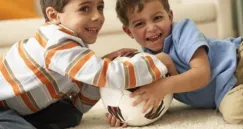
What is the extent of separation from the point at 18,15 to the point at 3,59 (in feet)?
3.07

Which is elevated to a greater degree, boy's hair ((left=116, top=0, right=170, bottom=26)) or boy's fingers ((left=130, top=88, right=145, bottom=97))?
boy's hair ((left=116, top=0, right=170, bottom=26))

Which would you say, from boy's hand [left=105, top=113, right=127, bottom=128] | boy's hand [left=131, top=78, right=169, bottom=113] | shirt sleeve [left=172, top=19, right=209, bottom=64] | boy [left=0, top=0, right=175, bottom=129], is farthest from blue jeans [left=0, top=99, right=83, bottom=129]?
shirt sleeve [left=172, top=19, right=209, bottom=64]

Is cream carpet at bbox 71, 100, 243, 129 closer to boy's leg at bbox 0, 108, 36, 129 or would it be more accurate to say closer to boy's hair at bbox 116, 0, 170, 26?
boy's leg at bbox 0, 108, 36, 129

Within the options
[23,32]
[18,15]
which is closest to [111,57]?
[23,32]

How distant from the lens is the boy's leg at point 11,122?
0.88 metres

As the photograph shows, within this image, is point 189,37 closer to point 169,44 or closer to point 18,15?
point 169,44

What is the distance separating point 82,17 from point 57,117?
1.00ft

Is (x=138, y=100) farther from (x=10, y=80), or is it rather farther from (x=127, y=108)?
(x=10, y=80)

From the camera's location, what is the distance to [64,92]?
3.19ft

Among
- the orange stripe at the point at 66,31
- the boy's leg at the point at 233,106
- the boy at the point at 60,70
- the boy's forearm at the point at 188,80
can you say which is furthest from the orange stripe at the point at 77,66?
the boy's leg at the point at 233,106

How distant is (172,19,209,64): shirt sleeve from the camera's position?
925 mm

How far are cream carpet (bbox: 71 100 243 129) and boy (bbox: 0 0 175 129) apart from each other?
6 centimetres

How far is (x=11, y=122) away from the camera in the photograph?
0.90m

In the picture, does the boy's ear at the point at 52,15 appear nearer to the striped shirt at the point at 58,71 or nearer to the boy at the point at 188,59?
the striped shirt at the point at 58,71
